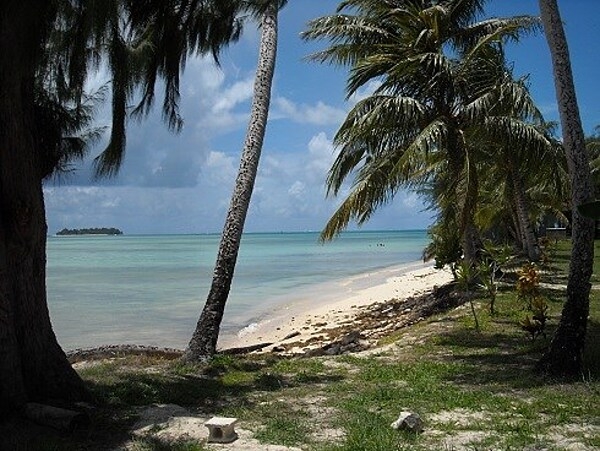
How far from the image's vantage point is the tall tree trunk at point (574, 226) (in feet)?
22.7

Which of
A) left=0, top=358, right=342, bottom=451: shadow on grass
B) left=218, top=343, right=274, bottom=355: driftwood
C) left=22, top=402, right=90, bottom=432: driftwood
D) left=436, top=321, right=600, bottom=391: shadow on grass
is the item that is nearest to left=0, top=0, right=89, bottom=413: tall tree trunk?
left=22, top=402, right=90, bottom=432: driftwood

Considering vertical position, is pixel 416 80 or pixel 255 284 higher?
pixel 416 80

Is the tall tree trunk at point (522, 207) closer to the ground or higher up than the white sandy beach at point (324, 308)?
higher up

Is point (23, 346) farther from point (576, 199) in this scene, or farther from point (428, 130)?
point (428, 130)

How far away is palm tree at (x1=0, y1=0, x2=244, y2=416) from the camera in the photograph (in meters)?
5.53

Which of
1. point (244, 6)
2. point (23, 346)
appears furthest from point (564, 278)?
point (23, 346)

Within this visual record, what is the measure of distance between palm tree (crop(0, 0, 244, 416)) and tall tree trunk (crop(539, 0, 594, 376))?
4.03 metres

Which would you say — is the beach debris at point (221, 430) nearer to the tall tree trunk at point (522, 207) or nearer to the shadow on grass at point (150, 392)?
the shadow on grass at point (150, 392)

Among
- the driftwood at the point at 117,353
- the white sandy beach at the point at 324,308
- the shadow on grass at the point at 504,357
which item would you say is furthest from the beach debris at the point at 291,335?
the shadow on grass at the point at 504,357

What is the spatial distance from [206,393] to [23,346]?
2.16 m

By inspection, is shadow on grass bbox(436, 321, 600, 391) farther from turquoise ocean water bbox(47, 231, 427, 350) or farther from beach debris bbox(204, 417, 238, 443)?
turquoise ocean water bbox(47, 231, 427, 350)

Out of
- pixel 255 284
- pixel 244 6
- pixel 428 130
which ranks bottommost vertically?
pixel 255 284

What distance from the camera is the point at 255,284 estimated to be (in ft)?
100

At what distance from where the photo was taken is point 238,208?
10008 millimetres
